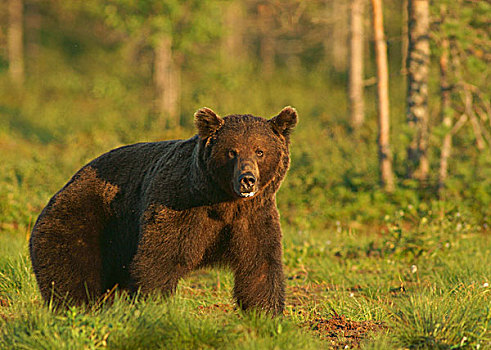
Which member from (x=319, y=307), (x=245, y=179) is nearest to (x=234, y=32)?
(x=319, y=307)

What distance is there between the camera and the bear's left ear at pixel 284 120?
435cm

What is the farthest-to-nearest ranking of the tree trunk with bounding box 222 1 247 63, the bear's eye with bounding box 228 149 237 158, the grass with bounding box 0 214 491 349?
the tree trunk with bounding box 222 1 247 63
the bear's eye with bounding box 228 149 237 158
the grass with bounding box 0 214 491 349

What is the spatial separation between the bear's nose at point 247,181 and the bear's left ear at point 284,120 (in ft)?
1.99

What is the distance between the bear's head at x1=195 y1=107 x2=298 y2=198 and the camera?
4199 mm

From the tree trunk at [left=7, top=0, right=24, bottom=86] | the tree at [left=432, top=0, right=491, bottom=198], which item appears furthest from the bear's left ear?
the tree trunk at [left=7, top=0, right=24, bottom=86]

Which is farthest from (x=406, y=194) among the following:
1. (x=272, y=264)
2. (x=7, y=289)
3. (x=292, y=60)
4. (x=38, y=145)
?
(x=292, y=60)

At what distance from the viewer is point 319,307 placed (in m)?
5.23

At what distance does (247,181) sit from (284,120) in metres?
0.68

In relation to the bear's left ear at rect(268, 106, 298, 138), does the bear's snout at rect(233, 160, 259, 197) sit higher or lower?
lower

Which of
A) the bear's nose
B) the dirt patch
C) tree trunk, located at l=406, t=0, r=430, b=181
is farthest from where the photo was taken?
tree trunk, located at l=406, t=0, r=430, b=181

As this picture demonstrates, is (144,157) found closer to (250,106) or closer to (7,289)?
(7,289)

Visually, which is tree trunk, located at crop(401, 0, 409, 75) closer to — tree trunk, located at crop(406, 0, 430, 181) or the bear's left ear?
tree trunk, located at crop(406, 0, 430, 181)

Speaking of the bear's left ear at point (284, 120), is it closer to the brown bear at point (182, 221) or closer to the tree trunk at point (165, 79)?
the brown bear at point (182, 221)

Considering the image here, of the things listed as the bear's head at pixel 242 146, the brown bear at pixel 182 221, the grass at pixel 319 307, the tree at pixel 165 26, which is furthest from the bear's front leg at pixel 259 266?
the tree at pixel 165 26
